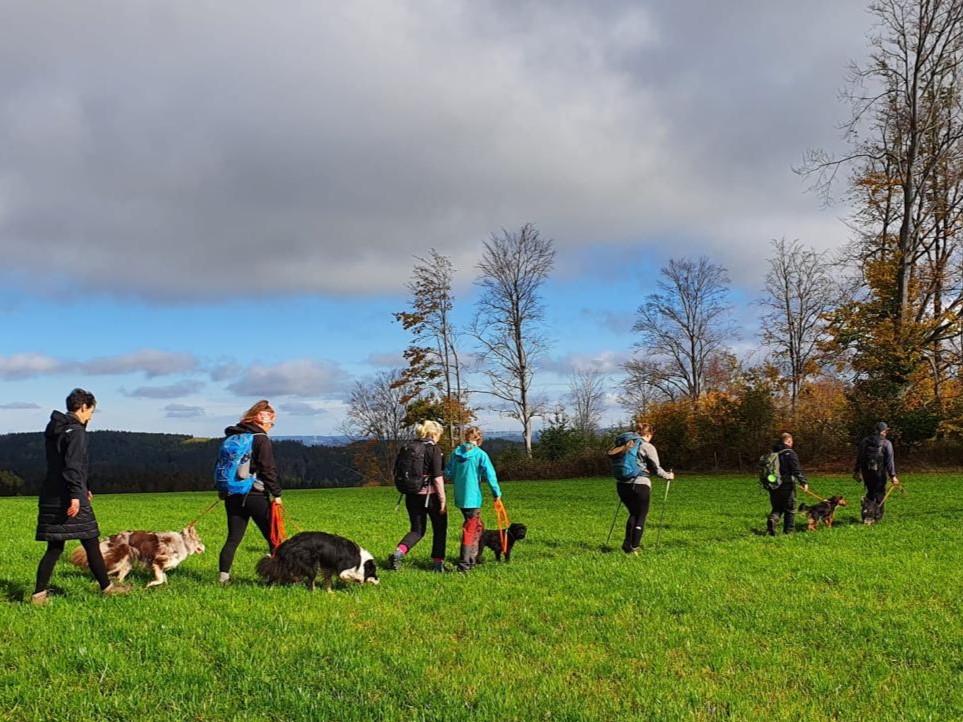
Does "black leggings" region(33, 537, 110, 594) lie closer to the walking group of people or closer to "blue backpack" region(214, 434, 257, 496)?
the walking group of people

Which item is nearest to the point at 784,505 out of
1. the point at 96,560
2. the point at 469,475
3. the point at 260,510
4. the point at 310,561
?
the point at 469,475

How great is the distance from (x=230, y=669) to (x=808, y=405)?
34.5 metres

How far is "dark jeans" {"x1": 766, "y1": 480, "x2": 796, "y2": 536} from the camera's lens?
1308 centimetres

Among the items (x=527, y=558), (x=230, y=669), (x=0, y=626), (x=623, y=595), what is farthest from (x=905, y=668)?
(x=0, y=626)

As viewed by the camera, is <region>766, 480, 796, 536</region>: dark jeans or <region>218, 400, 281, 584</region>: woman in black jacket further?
<region>766, 480, 796, 536</region>: dark jeans

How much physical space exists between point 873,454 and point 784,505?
2.56 metres

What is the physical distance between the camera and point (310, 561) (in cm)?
779

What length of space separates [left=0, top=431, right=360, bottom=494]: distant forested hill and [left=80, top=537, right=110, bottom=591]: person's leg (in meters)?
56.8

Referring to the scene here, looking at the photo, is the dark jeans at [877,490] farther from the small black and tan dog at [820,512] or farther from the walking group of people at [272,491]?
the walking group of people at [272,491]

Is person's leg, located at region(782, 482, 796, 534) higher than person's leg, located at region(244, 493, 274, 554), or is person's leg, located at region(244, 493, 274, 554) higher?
person's leg, located at region(244, 493, 274, 554)

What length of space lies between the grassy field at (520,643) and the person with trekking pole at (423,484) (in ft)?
1.58

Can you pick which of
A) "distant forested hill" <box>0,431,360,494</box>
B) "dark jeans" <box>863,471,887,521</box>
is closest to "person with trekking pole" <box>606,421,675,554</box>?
"dark jeans" <box>863,471,887,521</box>

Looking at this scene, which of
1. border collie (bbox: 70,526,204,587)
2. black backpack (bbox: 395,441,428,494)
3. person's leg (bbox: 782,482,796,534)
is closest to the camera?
border collie (bbox: 70,526,204,587)

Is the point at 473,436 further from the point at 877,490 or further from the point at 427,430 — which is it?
the point at 877,490
